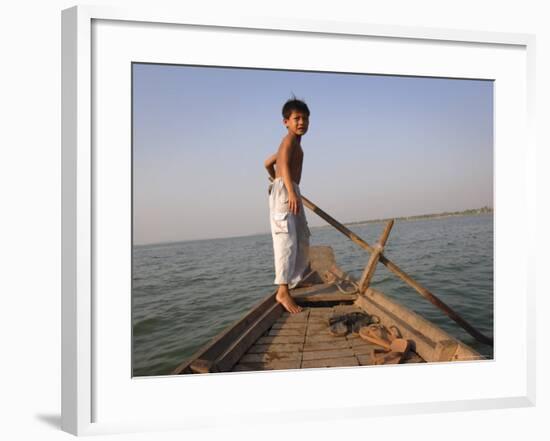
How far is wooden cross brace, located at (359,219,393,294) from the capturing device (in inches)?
110

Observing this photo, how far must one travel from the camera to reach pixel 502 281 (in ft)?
7.73

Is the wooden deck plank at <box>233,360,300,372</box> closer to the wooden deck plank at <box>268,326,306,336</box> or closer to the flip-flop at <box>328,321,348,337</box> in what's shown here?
the wooden deck plank at <box>268,326,306,336</box>

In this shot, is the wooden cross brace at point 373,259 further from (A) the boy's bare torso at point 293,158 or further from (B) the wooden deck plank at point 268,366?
(B) the wooden deck plank at point 268,366

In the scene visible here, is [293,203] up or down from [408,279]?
up

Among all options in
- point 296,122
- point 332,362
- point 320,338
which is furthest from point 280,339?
point 296,122

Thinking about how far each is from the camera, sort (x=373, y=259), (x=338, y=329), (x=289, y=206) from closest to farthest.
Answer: (x=289, y=206), (x=338, y=329), (x=373, y=259)

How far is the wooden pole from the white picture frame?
196mm

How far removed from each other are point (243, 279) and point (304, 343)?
543 mm

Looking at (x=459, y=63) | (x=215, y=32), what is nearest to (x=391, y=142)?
(x=459, y=63)

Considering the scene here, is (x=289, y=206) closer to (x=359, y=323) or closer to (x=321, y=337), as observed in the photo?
(x=321, y=337)

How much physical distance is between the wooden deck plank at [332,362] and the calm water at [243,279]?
503 millimetres

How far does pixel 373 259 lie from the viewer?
299cm

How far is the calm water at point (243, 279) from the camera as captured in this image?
202 centimetres

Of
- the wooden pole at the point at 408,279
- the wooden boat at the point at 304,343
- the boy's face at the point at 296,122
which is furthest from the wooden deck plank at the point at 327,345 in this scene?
the boy's face at the point at 296,122
